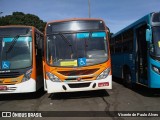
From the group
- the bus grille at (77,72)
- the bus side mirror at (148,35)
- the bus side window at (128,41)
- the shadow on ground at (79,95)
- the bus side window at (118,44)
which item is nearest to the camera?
the bus side mirror at (148,35)

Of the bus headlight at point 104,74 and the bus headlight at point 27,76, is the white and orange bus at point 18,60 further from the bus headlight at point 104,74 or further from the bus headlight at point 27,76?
the bus headlight at point 104,74

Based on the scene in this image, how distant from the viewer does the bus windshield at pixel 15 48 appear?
1175cm

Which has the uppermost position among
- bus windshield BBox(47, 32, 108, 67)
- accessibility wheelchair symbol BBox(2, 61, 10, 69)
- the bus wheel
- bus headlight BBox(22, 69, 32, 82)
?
bus windshield BBox(47, 32, 108, 67)

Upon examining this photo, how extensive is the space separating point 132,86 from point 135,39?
2509mm

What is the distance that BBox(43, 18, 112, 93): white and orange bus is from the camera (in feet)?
35.4

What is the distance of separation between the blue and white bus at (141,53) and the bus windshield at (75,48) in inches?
62.1

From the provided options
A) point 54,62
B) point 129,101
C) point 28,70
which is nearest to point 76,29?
point 54,62

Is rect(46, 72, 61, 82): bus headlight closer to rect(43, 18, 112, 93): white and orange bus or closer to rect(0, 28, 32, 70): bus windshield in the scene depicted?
rect(43, 18, 112, 93): white and orange bus

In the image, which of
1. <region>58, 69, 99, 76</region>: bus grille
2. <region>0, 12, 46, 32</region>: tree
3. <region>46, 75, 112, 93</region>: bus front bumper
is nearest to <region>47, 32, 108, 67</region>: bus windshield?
<region>58, 69, 99, 76</region>: bus grille

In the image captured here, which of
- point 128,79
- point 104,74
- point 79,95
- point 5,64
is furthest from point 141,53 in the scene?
point 5,64

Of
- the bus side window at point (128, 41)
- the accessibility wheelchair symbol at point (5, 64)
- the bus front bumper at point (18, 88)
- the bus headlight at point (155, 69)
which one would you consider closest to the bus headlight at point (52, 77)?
the bus front bumper at point (18, 88)

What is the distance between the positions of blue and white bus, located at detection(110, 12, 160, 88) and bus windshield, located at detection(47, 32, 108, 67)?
1.58 metres

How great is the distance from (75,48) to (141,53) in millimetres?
2710

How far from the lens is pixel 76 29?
1132 centimetres
